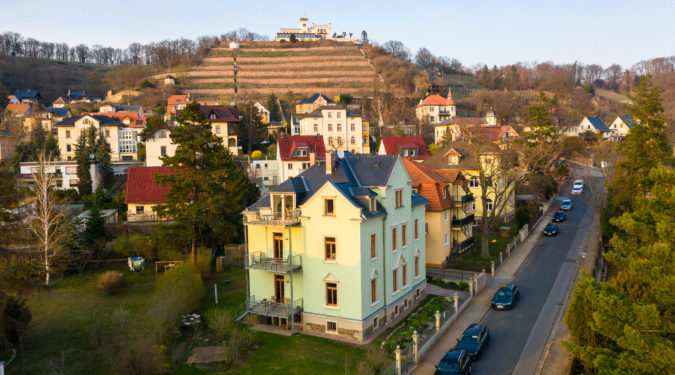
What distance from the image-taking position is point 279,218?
24594mm

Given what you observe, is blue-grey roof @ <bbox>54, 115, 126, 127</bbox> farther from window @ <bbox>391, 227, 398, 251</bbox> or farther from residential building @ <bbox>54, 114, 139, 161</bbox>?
window @ <bbox>391, 227, 398, 251</bbox>

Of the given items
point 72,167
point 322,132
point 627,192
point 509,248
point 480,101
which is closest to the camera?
point 627,192

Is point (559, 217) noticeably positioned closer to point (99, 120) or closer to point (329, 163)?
point (329, 163)

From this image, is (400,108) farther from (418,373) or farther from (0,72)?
(0,72)

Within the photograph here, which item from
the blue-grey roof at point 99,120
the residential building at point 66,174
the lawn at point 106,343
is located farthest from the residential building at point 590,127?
the lawn at point 106,343

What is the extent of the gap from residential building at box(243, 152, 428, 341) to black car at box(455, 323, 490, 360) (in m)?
4.27

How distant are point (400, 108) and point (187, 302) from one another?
268ft

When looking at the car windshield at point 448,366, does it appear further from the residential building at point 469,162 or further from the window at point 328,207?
the residential building at point 469,162

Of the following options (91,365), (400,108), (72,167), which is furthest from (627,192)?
(400,108)

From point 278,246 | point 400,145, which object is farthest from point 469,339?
point 400,145

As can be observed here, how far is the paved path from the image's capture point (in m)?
21.6

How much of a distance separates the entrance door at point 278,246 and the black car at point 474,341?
381 inches

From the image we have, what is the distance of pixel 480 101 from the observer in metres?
111

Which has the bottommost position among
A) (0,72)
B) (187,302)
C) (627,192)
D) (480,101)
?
(187,302)
